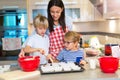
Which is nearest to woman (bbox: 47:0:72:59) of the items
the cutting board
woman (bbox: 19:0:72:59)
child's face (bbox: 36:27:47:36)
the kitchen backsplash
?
woman (bbox: 19:0:72:59)

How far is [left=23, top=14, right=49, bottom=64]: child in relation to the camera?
6.18 ft

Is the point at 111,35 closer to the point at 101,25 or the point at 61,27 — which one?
the point at 101,25

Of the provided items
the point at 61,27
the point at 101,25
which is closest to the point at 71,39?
the point at 61,27

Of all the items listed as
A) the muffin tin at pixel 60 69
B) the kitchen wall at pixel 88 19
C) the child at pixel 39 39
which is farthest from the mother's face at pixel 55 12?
the kitchen wall at pixel 88 19

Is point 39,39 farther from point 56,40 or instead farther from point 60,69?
point 60,69

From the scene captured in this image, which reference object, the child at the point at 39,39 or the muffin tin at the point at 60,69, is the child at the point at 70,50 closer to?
the child at the point at 39,39

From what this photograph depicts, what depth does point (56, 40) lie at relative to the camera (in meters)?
2.10

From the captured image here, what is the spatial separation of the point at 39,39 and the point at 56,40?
0.18 meters

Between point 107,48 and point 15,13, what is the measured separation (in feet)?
3.97

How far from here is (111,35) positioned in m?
2.97

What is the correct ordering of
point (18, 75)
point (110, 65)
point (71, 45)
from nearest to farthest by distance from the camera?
point (18, 75) < point (110, 65) < point (71, 45)

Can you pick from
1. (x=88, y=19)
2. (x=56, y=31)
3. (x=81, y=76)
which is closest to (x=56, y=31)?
(x=56, y=31)

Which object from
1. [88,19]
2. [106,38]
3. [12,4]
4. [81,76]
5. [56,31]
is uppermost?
[12,4]

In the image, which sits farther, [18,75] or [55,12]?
[55,12]
